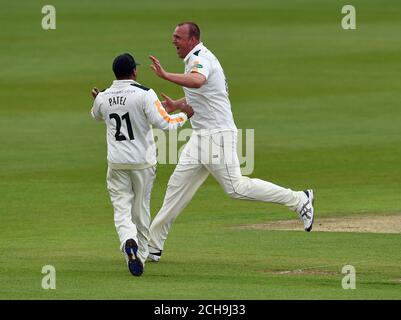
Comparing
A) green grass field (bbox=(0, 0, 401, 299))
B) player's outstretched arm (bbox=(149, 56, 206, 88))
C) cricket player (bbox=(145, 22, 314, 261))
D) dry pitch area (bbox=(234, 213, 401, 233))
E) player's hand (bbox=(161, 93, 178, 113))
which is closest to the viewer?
green grass field (bbox=(0, 0, 401, 299))

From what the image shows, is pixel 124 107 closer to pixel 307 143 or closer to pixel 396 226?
pixel 396 226

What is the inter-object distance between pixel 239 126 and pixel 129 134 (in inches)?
585

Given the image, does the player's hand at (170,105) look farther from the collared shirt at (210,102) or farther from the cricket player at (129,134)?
the collared shirt at (210,102)

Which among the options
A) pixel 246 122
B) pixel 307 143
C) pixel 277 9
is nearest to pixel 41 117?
pixel 246 122

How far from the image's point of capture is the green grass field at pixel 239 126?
12.5 metres

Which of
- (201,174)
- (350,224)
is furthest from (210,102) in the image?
(350,224)

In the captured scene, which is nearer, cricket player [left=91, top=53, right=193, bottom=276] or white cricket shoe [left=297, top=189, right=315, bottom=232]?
cricket player [left=91, top=53, right=193, bottom=276]

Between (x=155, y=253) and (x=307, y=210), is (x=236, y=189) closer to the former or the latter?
(x=307, y=210)

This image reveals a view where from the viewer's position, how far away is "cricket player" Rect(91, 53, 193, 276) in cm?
1262

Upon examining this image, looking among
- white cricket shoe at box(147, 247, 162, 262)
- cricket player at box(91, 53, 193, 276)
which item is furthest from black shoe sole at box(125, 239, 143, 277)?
white cricket shoe at box(147, 247, 162, 262)

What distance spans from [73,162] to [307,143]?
490cm

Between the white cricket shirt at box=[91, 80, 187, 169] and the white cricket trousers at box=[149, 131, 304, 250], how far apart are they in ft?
2.64

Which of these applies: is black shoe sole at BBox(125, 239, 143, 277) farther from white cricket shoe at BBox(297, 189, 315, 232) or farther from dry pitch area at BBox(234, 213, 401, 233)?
dry pitch area at BBox(234, 213, 401, 233)

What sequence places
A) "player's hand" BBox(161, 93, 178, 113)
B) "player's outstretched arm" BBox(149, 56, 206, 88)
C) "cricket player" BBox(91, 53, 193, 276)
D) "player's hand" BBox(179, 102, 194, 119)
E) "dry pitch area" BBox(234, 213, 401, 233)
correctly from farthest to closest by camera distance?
"dry pitch area" BBox(234, 213, 401, 233), "player's hand" BBox(161, 93, 178, 113), "player's hand" BBox(179, 102, 194, 119), "player's outstretched arm" BBox(149, 56, 206, 88), "cricket player" BBox(91, 53, 193, 276)
